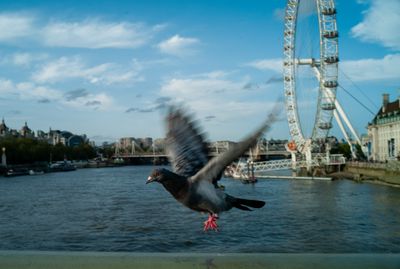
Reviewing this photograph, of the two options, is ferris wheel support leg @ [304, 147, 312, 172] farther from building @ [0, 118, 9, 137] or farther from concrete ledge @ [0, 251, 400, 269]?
building @ [0, 118, 9, 137]

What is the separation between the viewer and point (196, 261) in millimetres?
2262

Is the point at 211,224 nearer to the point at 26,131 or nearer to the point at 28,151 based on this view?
the point at 28,151

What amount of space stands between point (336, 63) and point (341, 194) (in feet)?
50.4

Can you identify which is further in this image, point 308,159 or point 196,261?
point 308,159

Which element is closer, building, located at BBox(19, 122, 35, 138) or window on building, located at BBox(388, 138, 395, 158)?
window on building, located at BBox(388, 138, 395, 158)

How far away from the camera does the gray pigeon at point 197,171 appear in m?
2.51

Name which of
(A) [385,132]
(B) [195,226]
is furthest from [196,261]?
(A) [385,132]

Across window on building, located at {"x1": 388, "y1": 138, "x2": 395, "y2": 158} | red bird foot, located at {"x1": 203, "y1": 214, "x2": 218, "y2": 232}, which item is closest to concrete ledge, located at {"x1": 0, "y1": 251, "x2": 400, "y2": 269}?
red bird foot, located at {"x1": 203, "y1": 214, "x2": 218, "y2": 232}

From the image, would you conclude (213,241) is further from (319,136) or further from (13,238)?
(319,136)

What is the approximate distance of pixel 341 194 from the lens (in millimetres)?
29531

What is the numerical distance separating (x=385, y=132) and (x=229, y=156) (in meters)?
55.5

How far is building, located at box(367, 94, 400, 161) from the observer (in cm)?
5131

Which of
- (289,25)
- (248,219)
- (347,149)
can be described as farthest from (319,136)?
(248,219)

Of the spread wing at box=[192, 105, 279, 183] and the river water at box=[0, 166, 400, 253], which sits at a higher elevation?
the spread wing at box=[192, 105, 279, 183]
